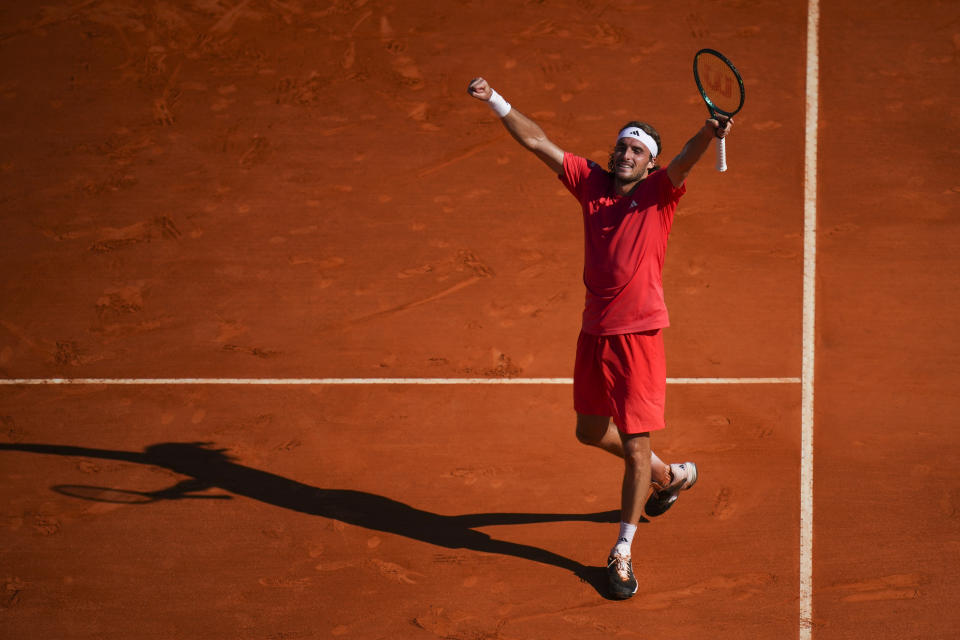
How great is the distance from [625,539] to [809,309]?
243cm

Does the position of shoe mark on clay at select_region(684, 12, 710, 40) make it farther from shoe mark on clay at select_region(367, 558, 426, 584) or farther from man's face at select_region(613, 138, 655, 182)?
shoe mark on clay at select_region(367, 558, 426, 584)

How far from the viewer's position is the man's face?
4359 millimetres

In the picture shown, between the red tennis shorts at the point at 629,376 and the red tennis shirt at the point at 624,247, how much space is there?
0.07m

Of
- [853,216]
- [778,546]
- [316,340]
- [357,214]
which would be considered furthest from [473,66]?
[778,546]

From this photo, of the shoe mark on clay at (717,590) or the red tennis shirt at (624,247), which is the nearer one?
the red tennis shirt at (624,247)

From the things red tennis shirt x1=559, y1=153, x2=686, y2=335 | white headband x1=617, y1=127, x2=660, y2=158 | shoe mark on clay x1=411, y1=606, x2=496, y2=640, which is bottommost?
shoe mark on clay x1=411, y1=606, x2=496, y2=640

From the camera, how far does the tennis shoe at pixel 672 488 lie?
5026 mm

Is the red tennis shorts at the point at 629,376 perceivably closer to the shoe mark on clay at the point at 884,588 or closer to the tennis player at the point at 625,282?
the tennis player at the point at 625,282

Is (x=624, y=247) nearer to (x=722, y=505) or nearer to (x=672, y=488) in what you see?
(x=672, y=488)

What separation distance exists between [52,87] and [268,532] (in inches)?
171

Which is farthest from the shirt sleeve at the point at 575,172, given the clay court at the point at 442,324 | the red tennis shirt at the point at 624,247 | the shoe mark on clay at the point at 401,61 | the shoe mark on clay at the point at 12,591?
the shoe mark on clay at the point at 12,591

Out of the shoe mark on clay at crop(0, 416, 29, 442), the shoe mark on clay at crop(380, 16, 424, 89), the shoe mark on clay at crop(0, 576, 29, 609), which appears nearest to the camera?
the shoe mark on clay at crop(0, 576, 29, 609)

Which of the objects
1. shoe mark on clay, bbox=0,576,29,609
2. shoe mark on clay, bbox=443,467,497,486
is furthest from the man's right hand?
shoe mark on clay, bbox=0,576,29,609

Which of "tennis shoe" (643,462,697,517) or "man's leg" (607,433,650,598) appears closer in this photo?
"man's leg" (607,433,650,598)
